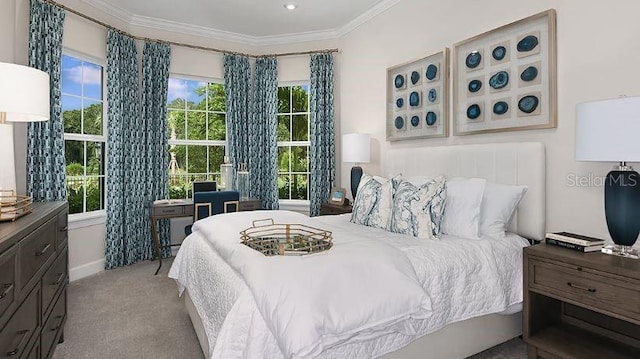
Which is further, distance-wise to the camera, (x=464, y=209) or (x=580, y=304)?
(x=464, y=209)

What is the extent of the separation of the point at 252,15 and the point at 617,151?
3.92 metres

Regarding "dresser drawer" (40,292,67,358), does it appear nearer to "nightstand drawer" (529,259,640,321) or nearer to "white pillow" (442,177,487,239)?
"white pillow" (442,177,487,239)

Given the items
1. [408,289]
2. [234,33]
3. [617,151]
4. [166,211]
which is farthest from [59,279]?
[234,33]

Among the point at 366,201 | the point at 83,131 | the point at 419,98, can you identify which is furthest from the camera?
the point at 83,131

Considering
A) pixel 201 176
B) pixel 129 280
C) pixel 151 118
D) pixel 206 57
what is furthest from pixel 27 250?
pixel 206 57

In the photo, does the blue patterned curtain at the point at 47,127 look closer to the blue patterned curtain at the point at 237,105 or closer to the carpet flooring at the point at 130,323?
the carpet flooring at the point at 130,323

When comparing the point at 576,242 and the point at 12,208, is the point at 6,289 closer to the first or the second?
the point at 12,208

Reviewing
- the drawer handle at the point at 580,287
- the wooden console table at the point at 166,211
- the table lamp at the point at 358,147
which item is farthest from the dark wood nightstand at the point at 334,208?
the drawer handle at the point at 580,287

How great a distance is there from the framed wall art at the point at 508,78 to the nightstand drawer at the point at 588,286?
1.00 m

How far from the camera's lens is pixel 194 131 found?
200 inches

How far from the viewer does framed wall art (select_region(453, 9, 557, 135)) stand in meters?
2.50

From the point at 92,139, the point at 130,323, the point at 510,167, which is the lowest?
the point at 130,323

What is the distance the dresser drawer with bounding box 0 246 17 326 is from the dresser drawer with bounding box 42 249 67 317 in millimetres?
539

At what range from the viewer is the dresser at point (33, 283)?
1.38 metres
